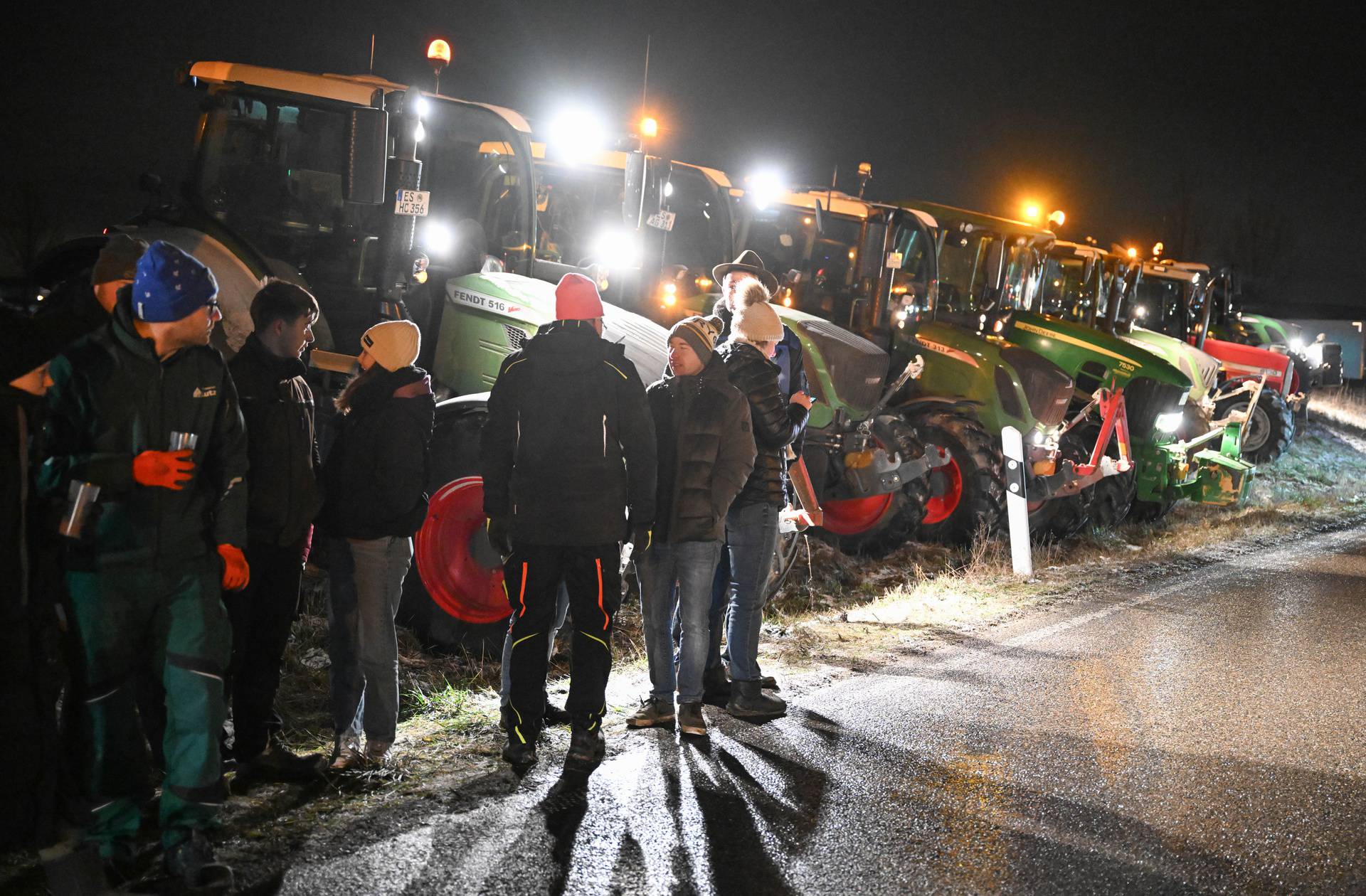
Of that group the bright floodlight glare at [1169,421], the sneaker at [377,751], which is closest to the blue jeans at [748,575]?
the sneaker at [377,751]

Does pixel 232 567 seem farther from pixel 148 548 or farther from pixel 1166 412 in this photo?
pixel 1166 412

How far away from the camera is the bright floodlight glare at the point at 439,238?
8133 mm

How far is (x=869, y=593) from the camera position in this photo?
989 centimetres

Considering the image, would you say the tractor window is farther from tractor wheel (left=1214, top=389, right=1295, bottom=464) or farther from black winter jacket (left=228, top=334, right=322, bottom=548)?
black winter jacket (left=228, top=334, right=322, bottom=548)

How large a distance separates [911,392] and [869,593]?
9.66 ft

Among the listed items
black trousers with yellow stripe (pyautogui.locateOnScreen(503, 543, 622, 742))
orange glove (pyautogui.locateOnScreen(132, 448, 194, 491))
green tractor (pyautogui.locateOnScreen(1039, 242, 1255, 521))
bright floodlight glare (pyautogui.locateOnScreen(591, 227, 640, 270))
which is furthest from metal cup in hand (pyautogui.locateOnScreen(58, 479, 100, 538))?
green tractor (pyautogui.locateOnScreen(1039, 242, 1255, 521))

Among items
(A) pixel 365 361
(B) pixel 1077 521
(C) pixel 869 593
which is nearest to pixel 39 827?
(A) pixel 365 361

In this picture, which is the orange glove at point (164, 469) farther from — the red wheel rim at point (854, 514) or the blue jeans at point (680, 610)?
the red wheel rim at point (854, 514)

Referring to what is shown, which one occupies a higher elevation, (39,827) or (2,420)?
(2,420)

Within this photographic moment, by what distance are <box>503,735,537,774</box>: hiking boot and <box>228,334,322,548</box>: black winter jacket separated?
1257 mm

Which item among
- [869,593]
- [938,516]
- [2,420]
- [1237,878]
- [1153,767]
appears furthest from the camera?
[938,516]

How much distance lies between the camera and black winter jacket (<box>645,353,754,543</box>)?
5.68m

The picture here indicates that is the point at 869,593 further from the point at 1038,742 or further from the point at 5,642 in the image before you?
the point at 5,642

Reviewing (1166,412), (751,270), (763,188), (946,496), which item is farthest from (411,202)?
(1166,412)
